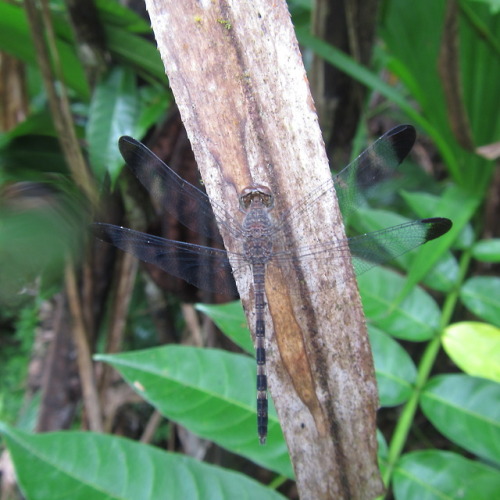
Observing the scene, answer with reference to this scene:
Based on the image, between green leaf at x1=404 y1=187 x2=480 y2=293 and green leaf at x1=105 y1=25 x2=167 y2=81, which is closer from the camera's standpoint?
green leaf at x1=404 y1=187 x2=480 y2=293

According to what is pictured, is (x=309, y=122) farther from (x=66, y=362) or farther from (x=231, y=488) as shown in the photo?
(x=66, y=362)

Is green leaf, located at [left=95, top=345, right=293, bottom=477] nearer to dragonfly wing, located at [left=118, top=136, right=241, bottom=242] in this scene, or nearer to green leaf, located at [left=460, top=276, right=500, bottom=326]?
dragonfly wing, located at [left=118, top=136, right=241, bottom=242]

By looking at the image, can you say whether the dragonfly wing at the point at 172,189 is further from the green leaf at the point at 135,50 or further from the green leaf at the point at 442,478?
the green leaf at the point at 442,478

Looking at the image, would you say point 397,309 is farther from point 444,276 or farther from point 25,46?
point 25,46

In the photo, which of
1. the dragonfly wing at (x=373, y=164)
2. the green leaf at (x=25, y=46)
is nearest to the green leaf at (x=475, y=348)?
the dragonfly wing at (x=373, y=164)

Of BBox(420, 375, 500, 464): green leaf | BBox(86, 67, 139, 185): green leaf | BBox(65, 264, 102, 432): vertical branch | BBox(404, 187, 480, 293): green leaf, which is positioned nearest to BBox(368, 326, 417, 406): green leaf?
BBox(420, 375, 500, 464): green leaf
